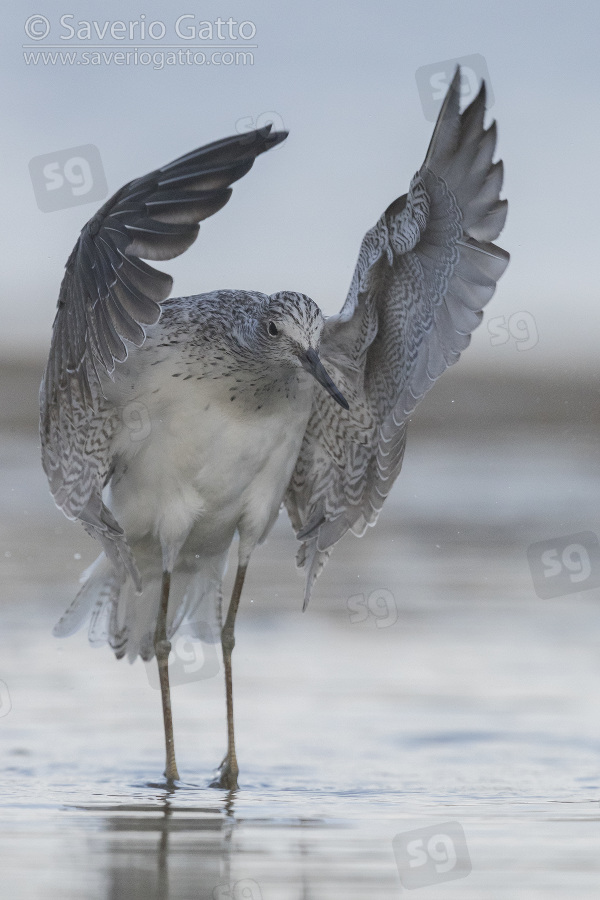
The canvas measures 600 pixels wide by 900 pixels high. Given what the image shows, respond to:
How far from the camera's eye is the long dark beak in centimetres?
638

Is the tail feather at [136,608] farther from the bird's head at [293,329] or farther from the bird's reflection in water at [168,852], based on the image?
the bird's reflection in water at [168,852]

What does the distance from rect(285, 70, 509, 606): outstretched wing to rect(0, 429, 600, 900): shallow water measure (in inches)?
35.1

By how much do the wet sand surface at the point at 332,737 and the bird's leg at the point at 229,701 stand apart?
7 cm

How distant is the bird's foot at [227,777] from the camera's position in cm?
645

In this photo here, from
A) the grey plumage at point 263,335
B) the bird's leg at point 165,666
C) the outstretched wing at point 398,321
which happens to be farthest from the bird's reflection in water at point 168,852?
the outstretched wing at point 398,321

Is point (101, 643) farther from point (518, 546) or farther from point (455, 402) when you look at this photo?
point (455, 402)

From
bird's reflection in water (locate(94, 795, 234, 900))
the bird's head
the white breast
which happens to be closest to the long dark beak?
the bird's head

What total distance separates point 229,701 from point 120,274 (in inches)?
81.8

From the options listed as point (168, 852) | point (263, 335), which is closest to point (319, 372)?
point (263, 335)

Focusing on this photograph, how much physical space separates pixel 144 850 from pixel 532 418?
15.8 metres

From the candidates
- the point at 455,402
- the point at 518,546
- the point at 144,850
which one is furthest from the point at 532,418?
the point at 144,850

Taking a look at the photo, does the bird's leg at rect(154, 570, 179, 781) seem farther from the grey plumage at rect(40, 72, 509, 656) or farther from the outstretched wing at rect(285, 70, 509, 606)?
the outstretched wing at rect(285, 70, 509, 606)

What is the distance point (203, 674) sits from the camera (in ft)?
25.9

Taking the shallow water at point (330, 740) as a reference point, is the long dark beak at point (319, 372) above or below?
above
